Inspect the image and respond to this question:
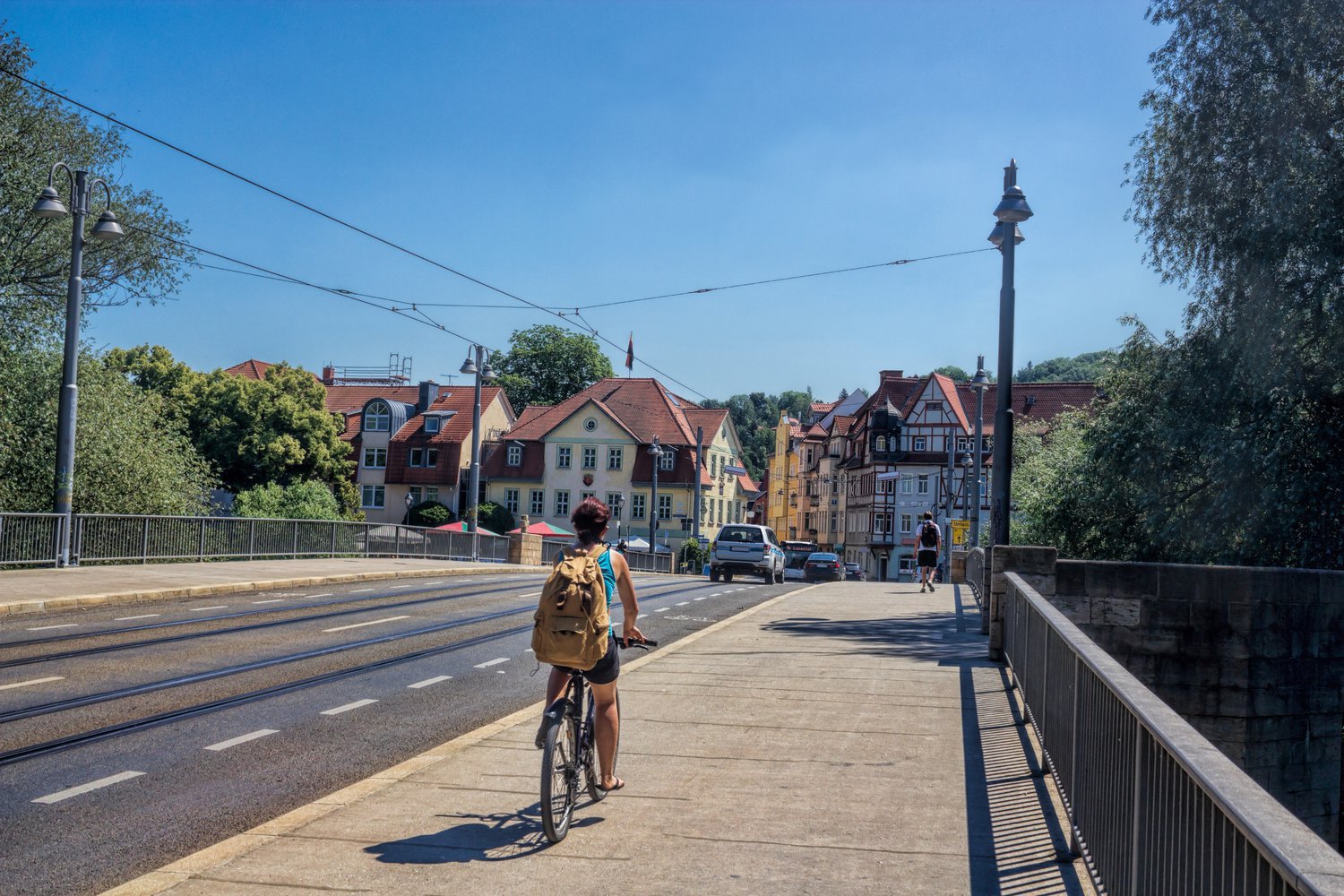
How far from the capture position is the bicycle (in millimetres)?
5707

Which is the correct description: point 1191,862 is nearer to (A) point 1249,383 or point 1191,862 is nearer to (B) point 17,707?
(B) point 17,707

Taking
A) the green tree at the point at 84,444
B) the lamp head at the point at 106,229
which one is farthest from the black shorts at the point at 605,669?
the green tree at the point at 84,444

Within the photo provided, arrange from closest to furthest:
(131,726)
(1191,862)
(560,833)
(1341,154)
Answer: (1191,862), (560,833), (131,726), (1341,154)

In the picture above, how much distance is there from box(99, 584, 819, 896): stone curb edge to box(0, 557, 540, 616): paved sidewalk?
999 cm

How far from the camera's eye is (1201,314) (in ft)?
A: 79.1

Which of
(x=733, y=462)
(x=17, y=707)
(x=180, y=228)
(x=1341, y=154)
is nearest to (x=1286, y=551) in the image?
(x=1341, y=154)

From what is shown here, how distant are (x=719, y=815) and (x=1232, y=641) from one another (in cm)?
1081

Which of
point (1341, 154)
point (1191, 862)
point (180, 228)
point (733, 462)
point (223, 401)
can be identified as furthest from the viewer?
point (733, 462)

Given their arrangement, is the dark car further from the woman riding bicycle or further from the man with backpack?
the woman riding bicycle

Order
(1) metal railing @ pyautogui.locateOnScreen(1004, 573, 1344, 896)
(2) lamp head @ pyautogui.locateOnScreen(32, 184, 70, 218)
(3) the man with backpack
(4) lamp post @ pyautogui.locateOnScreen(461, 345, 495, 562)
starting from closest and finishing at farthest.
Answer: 1. (1) metal railing @ pyautogui.locateOnScreen(1004, 573, 1344, 896)
2. (2) lamp head @ pyautogui.locateOnScreen(32, 184, 70, 218)
3. (3) the man with backpack
4. (4) lamp post @ pyautogui.locateOnScreen(461, 345, 495, 562)

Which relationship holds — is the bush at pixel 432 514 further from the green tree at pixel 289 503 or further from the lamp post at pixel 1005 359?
the lamp post at pixel 1005 359

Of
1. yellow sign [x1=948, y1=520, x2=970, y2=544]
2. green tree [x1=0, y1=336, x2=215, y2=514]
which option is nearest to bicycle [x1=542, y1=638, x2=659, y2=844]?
green tree [x1=0, y1=336, x2=215, y2=514]

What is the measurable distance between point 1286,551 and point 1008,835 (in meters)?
18.5

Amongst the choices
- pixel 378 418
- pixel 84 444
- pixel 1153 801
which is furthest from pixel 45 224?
pixel 378 418
